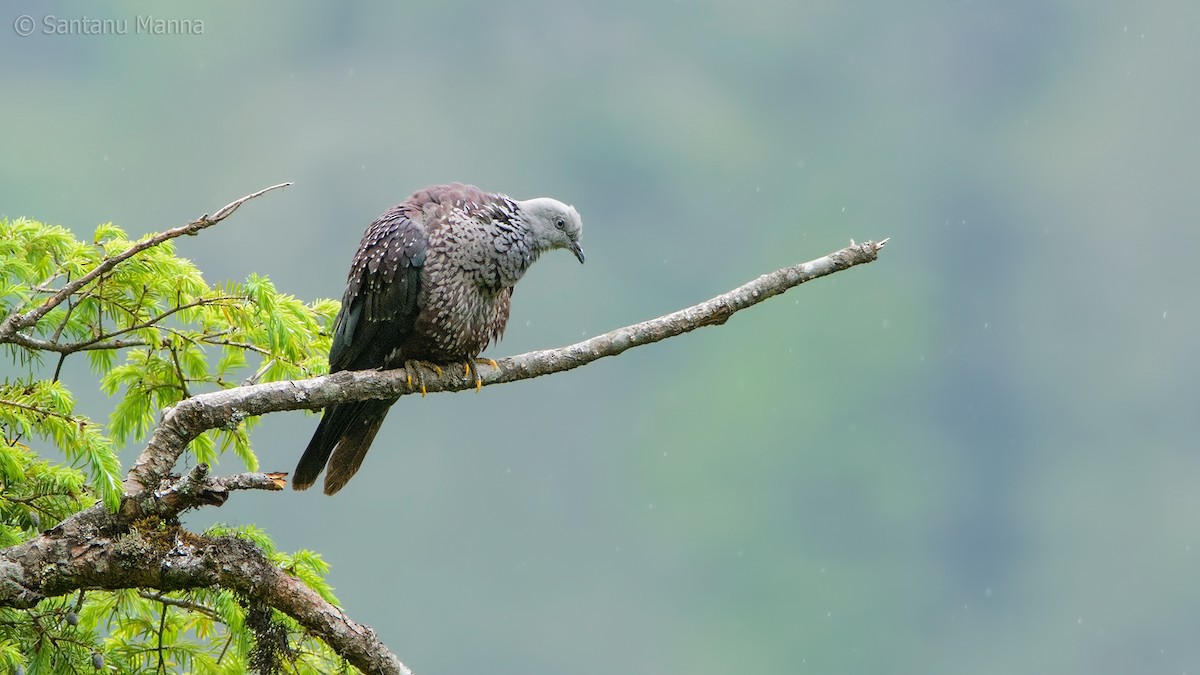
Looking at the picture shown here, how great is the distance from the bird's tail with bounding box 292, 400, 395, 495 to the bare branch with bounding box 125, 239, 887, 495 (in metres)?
0.57

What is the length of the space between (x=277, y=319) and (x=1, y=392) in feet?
3.41

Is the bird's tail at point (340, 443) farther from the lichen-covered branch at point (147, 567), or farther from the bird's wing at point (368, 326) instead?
the lichen-covered branch at point (147, 567)

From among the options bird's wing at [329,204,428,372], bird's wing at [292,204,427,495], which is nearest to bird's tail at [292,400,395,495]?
bird's wing at [292,204,427,495]

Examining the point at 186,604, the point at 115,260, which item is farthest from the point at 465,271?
the point at 186,604

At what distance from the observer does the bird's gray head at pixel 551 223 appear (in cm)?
546

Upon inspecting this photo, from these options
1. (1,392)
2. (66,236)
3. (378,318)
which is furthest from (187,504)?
(66,236)

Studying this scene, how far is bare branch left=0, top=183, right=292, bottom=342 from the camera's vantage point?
4027 millimetres

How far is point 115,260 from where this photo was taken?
440 centimetres

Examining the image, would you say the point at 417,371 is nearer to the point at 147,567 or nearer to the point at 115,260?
the point at 115,260

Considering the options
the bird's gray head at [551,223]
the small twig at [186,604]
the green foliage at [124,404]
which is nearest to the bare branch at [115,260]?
the green foliage at [124,404]

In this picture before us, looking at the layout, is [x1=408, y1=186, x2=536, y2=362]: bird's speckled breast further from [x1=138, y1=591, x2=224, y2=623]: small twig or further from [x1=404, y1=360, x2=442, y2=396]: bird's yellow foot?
[x1=138, y1=591, x2=224, y2=623]: small twig

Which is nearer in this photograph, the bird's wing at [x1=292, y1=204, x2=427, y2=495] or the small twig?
the small twig

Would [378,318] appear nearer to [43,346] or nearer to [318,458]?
[318,458]

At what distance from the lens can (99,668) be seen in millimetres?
4730
